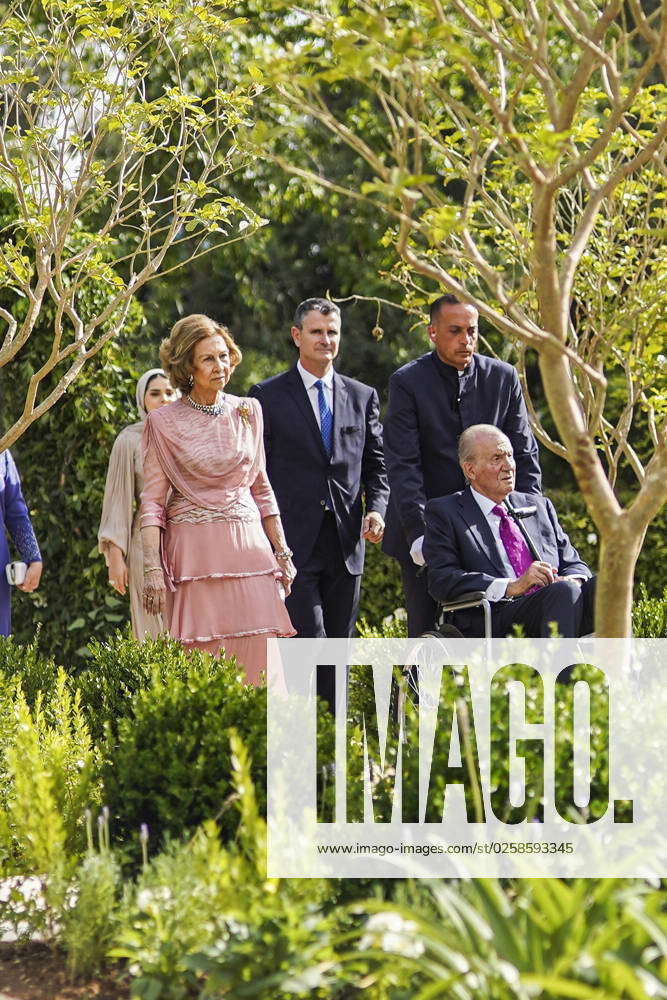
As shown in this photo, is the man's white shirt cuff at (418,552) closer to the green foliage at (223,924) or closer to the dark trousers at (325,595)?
the dark trousers at (325,595)

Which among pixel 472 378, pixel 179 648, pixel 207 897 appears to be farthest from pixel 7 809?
pixel 472 378

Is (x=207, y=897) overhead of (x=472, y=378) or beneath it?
beneath

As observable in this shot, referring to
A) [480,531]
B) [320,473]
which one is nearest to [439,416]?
[320,473]

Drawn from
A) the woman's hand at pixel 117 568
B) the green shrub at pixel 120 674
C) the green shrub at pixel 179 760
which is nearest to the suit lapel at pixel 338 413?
the woman's hand at pixel 117 568

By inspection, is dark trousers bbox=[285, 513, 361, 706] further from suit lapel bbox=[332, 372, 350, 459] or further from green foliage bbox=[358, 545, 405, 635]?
green foliage bbox=[358, 545, 405, 635]

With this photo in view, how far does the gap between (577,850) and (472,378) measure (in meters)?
3.19

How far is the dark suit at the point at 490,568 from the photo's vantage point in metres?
5.16

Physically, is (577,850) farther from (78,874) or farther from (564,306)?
(564,306)

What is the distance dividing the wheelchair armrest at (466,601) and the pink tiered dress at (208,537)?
789mm

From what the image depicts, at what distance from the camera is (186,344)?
5457 millimetres

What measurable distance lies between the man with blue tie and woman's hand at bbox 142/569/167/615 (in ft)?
3.82

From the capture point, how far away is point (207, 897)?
3.04m

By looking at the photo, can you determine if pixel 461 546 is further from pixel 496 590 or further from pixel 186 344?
pixel 186 344

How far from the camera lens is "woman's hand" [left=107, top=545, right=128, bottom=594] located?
19.7 feet
